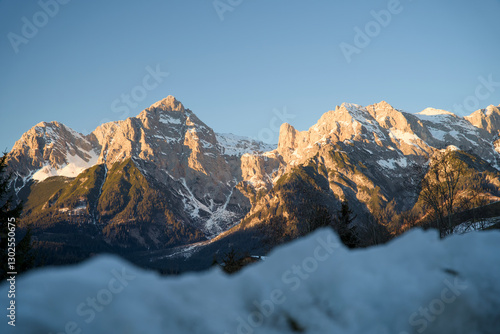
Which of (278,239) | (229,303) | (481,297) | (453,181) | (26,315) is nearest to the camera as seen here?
(26,315)

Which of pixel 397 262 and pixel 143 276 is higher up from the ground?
pixel 143 276

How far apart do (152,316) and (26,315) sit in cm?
74

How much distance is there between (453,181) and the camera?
114 feet

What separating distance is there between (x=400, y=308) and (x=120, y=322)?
2.03 meters

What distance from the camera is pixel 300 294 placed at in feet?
9.10

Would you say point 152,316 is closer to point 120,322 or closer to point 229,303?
point 120,322

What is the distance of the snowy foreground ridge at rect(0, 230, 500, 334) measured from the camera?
228 centimetres

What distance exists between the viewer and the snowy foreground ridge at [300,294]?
2.28 meters

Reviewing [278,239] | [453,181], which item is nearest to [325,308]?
[453,181]

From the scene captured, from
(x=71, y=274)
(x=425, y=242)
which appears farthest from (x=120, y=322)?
(x=425, y=242)

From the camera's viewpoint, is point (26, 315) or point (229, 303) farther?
point (229, 303)

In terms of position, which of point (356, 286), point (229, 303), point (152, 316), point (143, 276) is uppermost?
point (143, 276)

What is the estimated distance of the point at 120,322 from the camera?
2322 millimetres

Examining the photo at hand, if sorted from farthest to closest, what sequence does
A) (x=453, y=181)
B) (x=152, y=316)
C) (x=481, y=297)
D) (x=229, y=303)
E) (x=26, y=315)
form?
1. (x=453, y=181)
2. (x=481, y=297)
3. (x=229, y=303)
4. (x=152, y=316)
5. (x=26, y=315)
